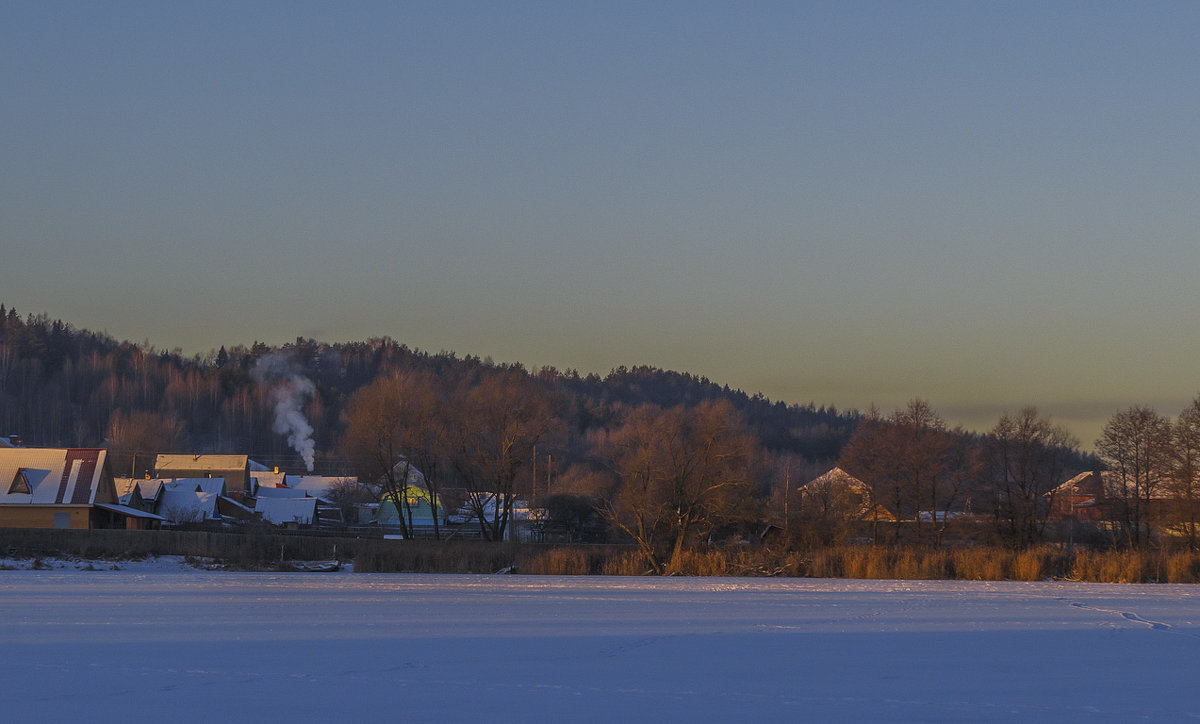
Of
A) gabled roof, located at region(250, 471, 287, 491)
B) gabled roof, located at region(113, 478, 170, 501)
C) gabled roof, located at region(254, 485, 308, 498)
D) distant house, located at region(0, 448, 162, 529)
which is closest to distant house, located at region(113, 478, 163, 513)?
gabled roof, located at region(113, 478, 170, 501)

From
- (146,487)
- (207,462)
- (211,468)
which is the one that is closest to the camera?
(146,487)

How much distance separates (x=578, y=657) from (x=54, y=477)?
4527 centimetres

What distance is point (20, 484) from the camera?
48.8 meters

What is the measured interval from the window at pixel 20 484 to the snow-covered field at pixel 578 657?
31316mm

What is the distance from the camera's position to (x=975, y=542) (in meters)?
48.4

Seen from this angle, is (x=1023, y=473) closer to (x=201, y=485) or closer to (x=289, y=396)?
(x=201, y=485)

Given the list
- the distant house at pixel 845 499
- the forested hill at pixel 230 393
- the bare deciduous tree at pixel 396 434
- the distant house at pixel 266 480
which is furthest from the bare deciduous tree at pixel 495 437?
the forested hill at pixel 230 393

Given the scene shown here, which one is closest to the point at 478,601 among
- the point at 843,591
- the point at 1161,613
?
the point at 843,591

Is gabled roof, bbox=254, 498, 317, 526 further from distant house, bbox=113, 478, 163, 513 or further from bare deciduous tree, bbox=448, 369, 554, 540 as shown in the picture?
bare deciduous tree, bbox=448, 369, 554, 540

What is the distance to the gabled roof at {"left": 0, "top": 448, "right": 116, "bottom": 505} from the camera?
48.4 m

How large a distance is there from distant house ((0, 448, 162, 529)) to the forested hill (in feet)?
208

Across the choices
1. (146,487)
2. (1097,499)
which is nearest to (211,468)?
(146,487)

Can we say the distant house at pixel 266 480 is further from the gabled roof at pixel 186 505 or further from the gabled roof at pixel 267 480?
the gabled roof at pixel 186 505

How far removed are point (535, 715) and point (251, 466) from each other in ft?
314
